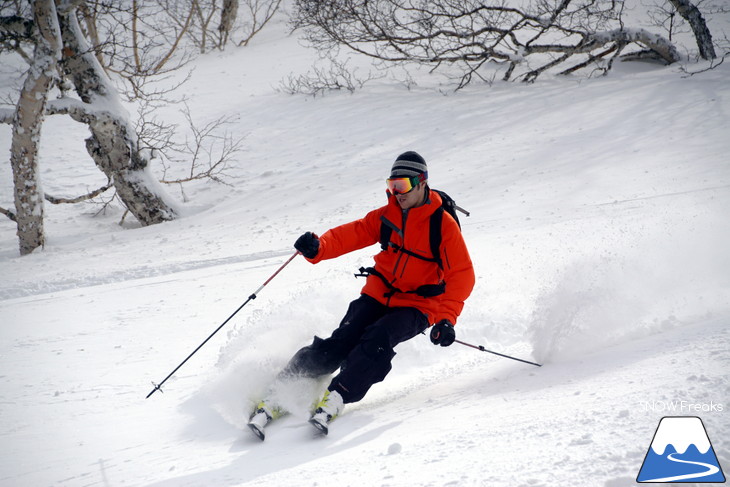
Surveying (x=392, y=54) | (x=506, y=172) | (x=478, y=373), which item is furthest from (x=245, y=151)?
(x=478, y=373)

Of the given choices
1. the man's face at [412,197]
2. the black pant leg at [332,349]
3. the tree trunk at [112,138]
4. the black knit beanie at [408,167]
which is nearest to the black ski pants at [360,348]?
the black pant leg at [332,349]

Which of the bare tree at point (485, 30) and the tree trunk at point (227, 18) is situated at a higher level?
the tree trunk at point (227, 18)

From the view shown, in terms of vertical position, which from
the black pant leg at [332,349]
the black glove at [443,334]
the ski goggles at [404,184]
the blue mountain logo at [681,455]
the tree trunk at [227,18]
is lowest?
the black pant leg at [332,349]

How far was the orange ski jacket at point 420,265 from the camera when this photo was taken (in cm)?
351

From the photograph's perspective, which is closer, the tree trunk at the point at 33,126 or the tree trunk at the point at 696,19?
the tree trunk at the point at 33,126

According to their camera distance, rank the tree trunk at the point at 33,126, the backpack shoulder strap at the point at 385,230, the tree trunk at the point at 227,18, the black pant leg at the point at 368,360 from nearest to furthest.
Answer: the black pant leg at the point at 368,360, the backpack shoulder strap at the point at 385,230, the tree trunk at the point at 33,126, the tree trunk at the point at 227,18

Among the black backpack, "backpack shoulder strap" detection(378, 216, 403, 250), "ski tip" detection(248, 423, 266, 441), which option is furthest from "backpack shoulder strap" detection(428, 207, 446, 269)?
"ski tip" detection(248, 423, 266, 441)

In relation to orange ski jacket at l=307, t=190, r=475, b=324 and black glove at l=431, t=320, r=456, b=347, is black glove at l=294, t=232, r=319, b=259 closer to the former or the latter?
orange ski jacket at l=307, t=190, r=475, b=324

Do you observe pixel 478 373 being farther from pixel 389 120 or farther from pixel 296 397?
pixel 389 120

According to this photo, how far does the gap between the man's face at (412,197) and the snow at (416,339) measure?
3.85 ft

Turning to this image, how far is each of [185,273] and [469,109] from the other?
748 cm

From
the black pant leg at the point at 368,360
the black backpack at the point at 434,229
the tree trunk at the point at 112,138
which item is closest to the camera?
the black pant leg at the point at 368,360

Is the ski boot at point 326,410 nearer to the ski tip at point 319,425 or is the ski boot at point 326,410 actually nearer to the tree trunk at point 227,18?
the ski tip at point 319,425

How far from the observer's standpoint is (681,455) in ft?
6.74
